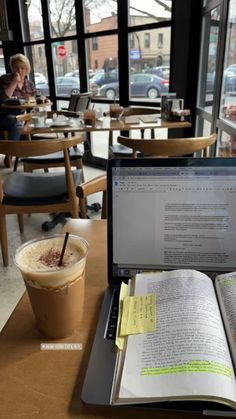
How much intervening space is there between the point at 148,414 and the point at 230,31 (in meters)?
2.88

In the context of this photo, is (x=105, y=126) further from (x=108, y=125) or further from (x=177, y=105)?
(x=177, y=105)

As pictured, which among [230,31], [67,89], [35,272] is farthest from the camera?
[67,89]

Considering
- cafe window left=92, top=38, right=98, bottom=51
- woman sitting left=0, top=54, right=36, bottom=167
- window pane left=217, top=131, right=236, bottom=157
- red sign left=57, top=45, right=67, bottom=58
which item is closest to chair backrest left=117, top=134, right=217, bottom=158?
window pane left=217, top=131, right=236, bottom=157

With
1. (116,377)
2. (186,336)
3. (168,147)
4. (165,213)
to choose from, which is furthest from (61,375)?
(168,147)

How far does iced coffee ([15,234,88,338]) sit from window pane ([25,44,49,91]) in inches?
215

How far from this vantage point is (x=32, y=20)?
5449 millimetres

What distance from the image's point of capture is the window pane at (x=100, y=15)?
4.13 metres

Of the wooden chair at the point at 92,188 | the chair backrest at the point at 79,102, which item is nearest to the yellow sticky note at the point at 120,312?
the wooden chair at the point at 92,188

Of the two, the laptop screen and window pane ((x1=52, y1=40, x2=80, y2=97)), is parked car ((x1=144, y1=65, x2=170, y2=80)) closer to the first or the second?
window pane ((x1=52, y1=40, x2=80, y2=97))

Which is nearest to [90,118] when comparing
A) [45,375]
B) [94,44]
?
[94,44]

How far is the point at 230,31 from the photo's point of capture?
2658mm

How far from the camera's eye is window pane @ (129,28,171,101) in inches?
146

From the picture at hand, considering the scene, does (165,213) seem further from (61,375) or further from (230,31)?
(230,31)

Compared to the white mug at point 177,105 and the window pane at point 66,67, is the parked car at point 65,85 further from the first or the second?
the white mug at point 177,105
